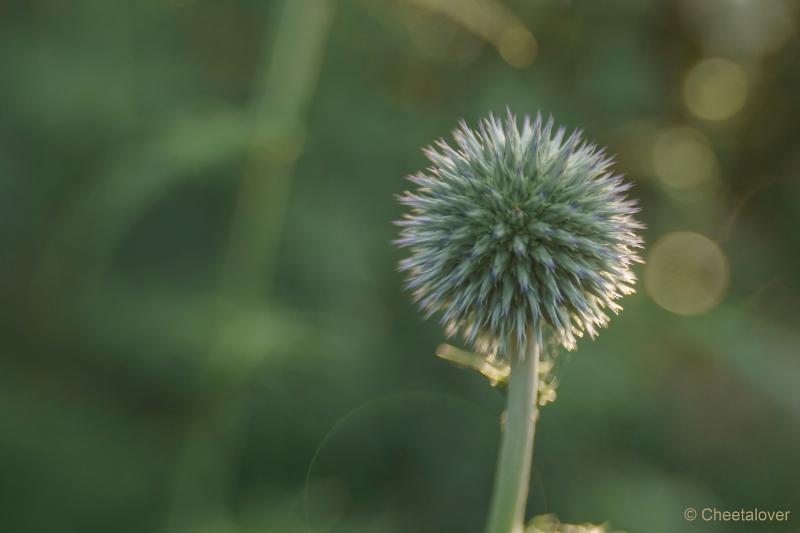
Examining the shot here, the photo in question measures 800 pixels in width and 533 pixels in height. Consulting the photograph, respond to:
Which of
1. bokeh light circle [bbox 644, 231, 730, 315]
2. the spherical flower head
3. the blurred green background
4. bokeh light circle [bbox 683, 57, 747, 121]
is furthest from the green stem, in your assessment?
bokeh light circle [bbox 683, 57, 747, 121]

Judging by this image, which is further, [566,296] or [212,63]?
[212,63]

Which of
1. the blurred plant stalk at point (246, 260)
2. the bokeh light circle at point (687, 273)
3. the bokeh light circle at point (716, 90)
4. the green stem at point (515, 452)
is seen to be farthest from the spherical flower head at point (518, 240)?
the bokeh light circle at point (716, 90)

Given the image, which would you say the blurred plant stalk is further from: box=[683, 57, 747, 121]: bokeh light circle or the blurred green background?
box=[683, 57, 747, 121]: bokeh light circle

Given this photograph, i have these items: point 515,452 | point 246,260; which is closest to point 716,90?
point 246,260

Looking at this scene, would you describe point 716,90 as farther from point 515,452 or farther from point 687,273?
point 515,452

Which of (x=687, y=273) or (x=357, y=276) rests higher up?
(x=687, y=273)

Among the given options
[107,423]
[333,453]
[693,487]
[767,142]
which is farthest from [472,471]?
[767,142]

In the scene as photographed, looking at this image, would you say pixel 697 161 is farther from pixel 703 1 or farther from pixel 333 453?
pixel 333 453
